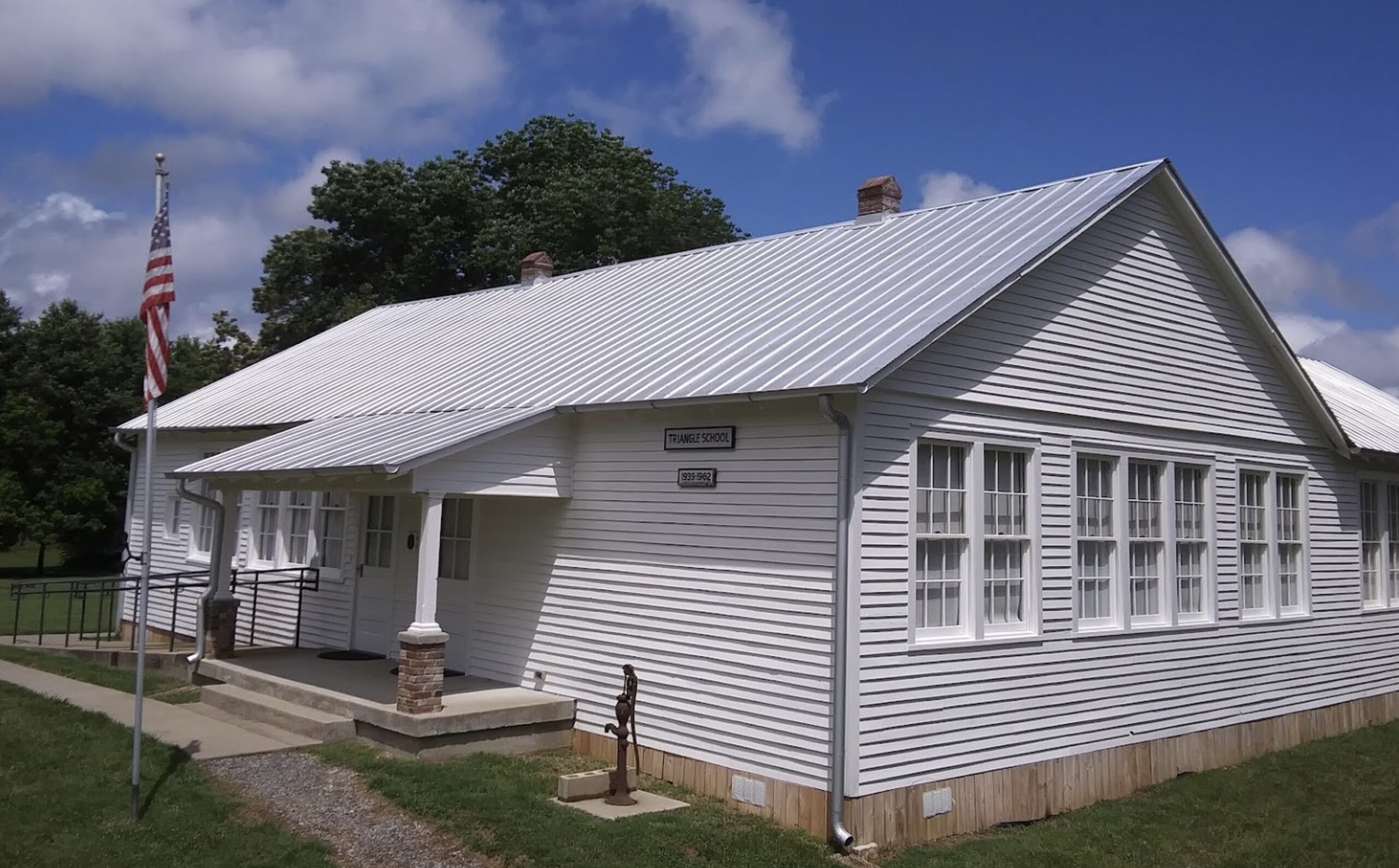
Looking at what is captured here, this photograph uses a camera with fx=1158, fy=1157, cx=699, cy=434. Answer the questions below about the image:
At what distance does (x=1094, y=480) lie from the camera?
38.2ft

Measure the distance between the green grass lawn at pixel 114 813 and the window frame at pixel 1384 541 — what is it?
1383 cm

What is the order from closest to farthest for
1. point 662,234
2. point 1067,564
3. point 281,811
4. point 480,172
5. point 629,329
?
point 281,811 → point 1067,564 → point 629,329 → point 662,234 → point 480,172

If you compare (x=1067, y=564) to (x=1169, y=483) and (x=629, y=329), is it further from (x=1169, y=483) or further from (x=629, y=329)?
(x=629, y=329)

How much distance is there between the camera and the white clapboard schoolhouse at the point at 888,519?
30.9 feet

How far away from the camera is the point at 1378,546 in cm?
1609

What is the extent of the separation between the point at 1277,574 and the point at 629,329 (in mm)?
8260

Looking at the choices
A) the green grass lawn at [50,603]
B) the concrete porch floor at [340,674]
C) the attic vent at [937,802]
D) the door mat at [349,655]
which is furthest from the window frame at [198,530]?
the attic vent at [937,802]

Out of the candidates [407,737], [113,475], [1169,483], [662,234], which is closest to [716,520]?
[407,737]

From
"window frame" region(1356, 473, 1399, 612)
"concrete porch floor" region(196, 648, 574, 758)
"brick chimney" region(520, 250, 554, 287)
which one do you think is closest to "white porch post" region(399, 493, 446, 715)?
"concrete porch floor" region(196, 648, 574, 758)

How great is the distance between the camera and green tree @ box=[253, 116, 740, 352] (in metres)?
35.9

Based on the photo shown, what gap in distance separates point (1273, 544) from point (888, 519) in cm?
689

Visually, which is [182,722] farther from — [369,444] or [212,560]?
[369,444]

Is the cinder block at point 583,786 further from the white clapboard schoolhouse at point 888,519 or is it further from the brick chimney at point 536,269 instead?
the brick chimney at point 536,269

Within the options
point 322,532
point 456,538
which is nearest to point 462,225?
point 322,532
